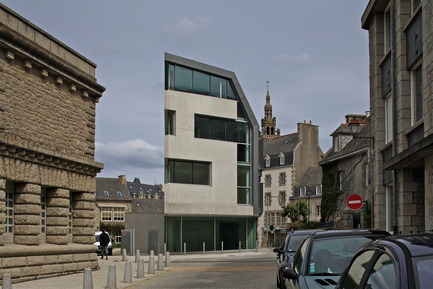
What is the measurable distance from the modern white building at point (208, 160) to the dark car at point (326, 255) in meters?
33.0

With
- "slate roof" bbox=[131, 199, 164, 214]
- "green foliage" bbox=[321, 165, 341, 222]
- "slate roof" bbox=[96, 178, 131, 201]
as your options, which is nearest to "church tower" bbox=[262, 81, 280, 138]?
"slate roof" bbox=[131, 199, 164, 214]

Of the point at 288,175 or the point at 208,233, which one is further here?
the point at 288,175

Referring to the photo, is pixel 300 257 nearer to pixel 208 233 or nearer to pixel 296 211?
pixel 208 233

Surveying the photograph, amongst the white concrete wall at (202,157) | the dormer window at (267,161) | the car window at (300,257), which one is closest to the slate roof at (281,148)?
the dormer window at (267,161)

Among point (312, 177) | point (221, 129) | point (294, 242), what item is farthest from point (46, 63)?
point (312, 177)

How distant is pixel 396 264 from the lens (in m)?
4.16

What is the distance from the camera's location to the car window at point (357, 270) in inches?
201

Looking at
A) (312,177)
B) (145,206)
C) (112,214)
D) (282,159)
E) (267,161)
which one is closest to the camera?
(312,177)

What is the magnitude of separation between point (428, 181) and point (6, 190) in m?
11.9

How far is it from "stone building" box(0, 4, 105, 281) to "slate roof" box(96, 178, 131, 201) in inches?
3052

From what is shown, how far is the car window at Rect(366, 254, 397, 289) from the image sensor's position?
13.9 feet

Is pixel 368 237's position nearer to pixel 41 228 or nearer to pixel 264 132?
pixel 41 228

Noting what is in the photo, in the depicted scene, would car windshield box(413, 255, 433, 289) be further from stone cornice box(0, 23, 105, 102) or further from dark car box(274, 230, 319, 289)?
stone cornice box(0, 23, 105, 102)

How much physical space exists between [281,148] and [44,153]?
Answer: 66739mm
